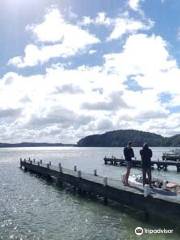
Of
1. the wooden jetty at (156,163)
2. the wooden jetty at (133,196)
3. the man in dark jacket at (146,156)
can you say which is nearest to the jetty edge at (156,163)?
the wooden jetty at (156,163)

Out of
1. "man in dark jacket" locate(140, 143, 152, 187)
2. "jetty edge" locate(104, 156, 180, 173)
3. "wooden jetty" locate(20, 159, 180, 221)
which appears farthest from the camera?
"jetty edge" locate(104, 156, 180, 173)

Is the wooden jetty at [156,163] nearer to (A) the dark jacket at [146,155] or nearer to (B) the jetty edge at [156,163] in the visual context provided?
(B) the jetty edge at [156,163]

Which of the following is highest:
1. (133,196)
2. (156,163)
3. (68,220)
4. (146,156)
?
(146,156)

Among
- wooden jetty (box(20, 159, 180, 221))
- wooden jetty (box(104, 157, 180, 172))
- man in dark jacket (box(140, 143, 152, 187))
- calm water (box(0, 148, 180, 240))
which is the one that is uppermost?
man in dark jacket (box(140, 143, 152, 187))

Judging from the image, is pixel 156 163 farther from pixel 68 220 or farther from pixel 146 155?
pixel 68 220

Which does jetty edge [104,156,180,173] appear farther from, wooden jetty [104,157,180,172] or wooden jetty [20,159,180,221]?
wooden jetty [20,159,180,221]

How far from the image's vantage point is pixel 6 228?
19672 mm

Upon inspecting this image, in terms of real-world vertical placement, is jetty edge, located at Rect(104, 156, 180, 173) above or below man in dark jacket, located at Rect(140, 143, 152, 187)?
below

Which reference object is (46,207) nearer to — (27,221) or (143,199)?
(27,221)

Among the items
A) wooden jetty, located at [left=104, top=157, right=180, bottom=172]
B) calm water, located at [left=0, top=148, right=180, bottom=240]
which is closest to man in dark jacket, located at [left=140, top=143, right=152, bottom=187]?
calm water, located at [left=0, top=148, right=180, bottom=240]

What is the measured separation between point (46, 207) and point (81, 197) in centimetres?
467

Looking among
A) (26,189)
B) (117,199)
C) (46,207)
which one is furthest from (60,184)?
(117,199)

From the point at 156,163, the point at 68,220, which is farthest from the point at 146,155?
the point at 156,163

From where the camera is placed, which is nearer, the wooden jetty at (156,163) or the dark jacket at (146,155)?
the dark jacket at (146,155)
